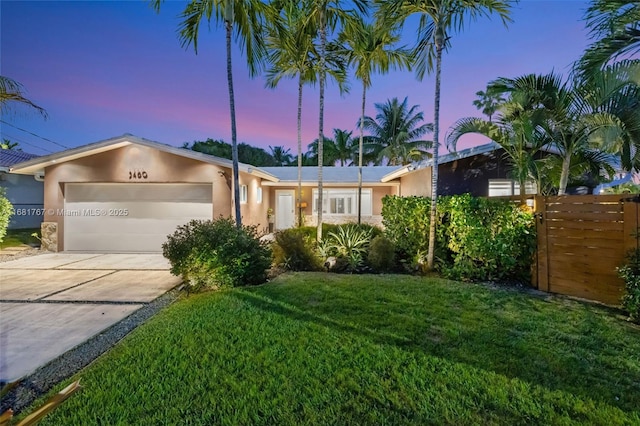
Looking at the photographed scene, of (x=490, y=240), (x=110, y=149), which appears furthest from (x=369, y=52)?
(x=110, y=149)

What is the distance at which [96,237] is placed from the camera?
462 inches

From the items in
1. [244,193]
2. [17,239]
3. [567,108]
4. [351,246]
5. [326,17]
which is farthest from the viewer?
[17,239]

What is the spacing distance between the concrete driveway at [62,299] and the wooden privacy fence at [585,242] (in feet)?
24.4

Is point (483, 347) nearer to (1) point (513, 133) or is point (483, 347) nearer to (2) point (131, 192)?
(1) point (513, 133)

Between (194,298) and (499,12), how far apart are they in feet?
28.1

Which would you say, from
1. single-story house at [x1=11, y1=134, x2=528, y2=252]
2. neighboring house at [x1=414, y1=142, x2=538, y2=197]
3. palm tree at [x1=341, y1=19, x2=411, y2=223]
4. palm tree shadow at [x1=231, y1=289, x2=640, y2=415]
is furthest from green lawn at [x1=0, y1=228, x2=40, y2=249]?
neighboring house at [x1=414, y1=142, x2=538, y2=197]

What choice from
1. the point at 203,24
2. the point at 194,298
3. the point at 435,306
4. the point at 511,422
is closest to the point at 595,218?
the point at 435,306

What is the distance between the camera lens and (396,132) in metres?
28.5

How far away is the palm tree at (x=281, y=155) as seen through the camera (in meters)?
34.8

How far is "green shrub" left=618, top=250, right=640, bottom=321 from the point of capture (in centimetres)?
431

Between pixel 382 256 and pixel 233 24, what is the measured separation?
7262 millimetres

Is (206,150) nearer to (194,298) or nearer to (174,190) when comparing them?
(174,190)

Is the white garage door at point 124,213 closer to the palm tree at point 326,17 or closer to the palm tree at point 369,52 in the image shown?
the palm tree at point 326,17

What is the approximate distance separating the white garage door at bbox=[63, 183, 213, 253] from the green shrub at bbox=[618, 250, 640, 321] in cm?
1139
